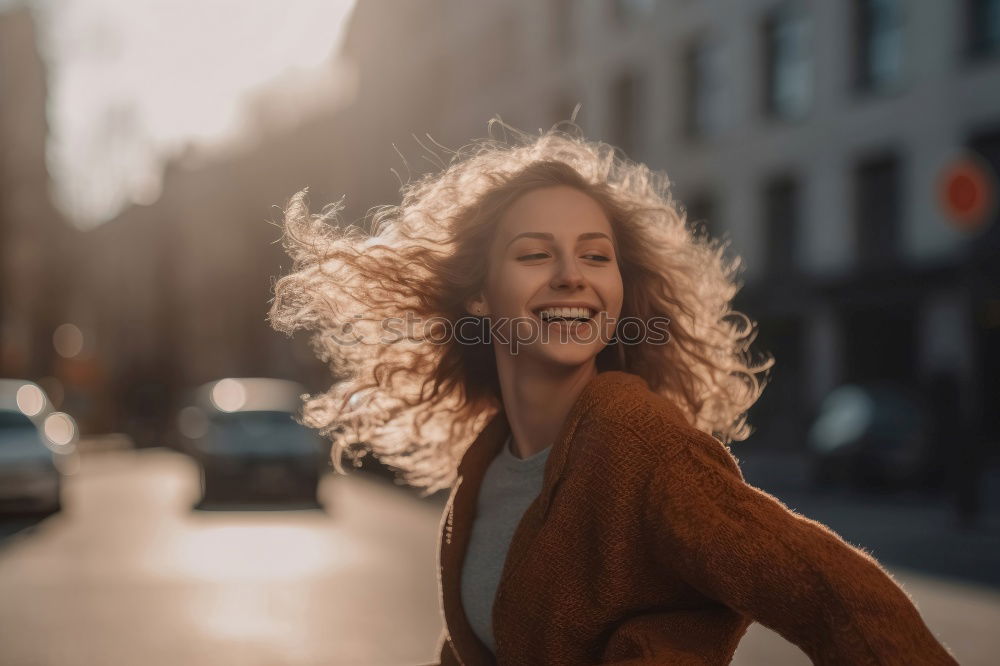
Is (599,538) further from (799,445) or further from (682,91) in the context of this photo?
(682,91)

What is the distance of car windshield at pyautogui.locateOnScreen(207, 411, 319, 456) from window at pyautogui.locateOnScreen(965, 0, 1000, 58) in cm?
1372

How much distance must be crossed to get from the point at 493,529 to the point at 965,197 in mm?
12830

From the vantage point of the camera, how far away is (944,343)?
23.1 m

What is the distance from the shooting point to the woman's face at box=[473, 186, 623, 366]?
92.8 inches

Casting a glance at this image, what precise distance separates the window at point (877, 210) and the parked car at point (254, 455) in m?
12.3

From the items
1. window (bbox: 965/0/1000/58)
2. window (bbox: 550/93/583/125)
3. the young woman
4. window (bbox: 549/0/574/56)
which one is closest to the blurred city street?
the young woman

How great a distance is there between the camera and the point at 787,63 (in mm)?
28031

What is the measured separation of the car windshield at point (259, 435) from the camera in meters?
18.3

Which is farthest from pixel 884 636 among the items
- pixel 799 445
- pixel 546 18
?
pixel 546 18

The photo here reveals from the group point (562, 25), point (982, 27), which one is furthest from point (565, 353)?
point (562, 25)

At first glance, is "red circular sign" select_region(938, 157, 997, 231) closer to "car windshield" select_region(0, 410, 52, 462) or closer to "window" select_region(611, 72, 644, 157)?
"car windshield" select_region(0, 410, 52, 462)

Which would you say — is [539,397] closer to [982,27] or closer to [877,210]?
[982,27]

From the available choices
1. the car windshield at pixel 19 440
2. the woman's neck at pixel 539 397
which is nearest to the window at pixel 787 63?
the car windshield at pixel 19 440

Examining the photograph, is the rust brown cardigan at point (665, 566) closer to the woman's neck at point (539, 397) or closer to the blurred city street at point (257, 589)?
the woman's neck at point (539, 397)
